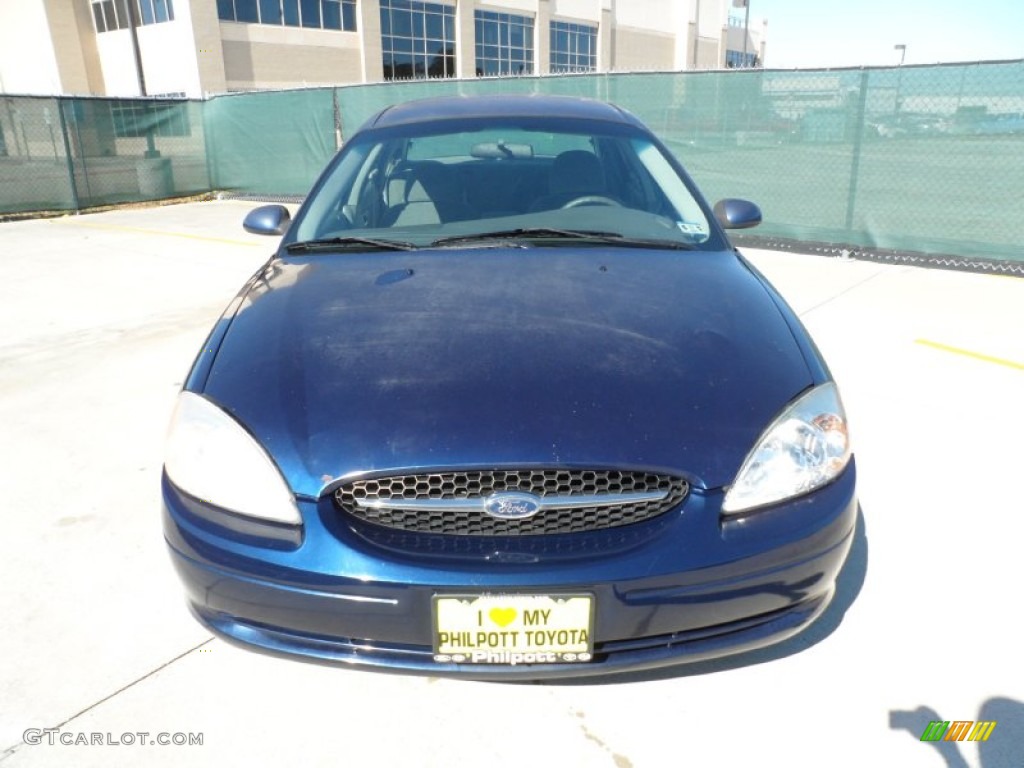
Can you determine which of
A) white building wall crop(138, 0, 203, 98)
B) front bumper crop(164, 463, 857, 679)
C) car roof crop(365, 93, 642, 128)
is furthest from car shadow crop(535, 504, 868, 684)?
white building wall crop(138, 0, 203, 98)

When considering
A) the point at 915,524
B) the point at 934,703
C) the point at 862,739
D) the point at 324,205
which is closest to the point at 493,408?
the point at 862,739

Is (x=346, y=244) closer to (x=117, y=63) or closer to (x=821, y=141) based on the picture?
(x=821, y=141)

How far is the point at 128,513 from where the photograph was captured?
2.97 metres

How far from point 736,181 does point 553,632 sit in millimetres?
8706

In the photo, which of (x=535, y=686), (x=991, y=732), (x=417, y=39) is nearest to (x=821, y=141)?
(x=991, y=732)

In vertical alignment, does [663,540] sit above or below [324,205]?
below

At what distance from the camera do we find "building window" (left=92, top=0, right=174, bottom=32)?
101ft

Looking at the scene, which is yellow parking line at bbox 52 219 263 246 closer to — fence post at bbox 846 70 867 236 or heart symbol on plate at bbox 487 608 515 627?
fence post at bbox 846 70 867 236

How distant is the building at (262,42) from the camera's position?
30672 mm

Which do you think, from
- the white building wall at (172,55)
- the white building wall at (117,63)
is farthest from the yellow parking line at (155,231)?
the white building wall at (117,63)

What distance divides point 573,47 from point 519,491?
5098 centimetres

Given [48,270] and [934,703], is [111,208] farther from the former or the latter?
[934,703]

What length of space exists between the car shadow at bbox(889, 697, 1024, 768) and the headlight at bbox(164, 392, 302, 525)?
1605mm

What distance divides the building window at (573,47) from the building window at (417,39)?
816 cm
